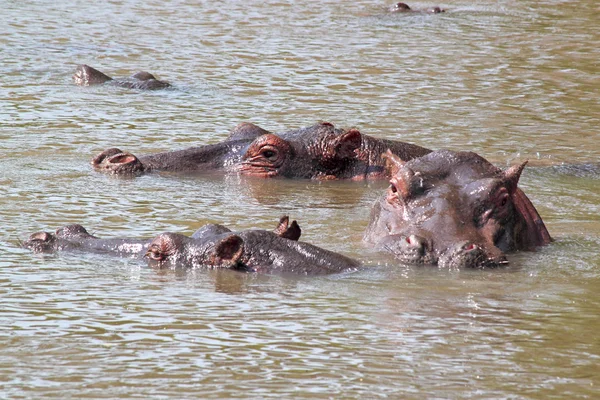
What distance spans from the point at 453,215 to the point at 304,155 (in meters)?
4.12

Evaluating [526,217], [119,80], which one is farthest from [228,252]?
[119,80]

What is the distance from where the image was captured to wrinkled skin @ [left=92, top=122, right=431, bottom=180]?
37.0 ft

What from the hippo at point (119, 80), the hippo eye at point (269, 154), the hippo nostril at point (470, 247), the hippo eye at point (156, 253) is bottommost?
the hippo eye at point (156, 253)

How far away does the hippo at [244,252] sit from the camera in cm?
707

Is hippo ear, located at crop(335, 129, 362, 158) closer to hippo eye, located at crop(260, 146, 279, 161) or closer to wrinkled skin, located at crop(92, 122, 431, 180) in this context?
wrinkled skin, located at crop(92, 122, 431, 180)

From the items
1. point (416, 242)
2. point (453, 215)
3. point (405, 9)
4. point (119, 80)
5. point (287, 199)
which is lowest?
point (287, 199)

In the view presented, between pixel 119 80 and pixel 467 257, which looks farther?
pixel 119 80

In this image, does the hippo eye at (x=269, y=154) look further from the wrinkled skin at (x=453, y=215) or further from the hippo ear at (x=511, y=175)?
the hippo ear at (x=511, y=175)

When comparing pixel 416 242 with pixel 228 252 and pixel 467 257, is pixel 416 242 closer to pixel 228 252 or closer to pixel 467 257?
pixel 467 257

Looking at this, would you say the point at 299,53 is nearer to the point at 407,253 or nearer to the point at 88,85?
the point at 88,85

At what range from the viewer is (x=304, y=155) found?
11.5 m

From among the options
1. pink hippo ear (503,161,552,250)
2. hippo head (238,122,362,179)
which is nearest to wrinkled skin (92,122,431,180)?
hippo head (238,122,362,179)

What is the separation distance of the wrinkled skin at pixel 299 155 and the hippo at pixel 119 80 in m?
3.44

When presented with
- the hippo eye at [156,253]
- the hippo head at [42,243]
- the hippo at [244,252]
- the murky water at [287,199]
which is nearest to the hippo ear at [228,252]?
the hippo at [244,252]
